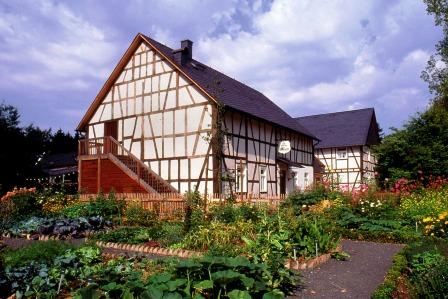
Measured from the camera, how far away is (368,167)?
36.8 m

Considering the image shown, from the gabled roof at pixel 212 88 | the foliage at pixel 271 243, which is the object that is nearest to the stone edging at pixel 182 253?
the foliage at pixel 271 243

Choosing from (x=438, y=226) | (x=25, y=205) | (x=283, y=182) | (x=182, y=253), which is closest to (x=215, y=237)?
(x=182, y=253)

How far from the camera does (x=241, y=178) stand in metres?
→ 21.4

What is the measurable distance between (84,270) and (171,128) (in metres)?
15.6

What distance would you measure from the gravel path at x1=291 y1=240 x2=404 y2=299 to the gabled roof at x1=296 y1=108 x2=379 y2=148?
2665 cm

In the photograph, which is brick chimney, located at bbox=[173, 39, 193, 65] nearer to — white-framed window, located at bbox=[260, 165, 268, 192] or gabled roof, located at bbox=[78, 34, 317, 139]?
gabled roof, located at bbox=[78, 34, 317, 139]

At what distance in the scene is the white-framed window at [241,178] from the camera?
69.9 ft

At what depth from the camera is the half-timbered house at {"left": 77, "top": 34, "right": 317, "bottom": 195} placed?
20.6 m

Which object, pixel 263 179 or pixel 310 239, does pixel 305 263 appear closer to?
pixel 310 239

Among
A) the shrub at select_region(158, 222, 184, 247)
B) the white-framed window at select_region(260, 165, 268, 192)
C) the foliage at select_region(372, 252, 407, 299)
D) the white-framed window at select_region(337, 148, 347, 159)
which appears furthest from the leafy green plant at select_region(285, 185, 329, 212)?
the white-framed window at select_region(337, 148, 347, 159)

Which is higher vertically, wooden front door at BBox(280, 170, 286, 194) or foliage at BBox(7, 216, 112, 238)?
wooden front door at BBox(280, 170, 286, 194)

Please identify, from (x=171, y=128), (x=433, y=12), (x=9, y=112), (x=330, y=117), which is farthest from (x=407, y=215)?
(x=9, y=112)

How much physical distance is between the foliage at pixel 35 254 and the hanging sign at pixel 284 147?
18.4m

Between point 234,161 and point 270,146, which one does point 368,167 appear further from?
point 234,161
